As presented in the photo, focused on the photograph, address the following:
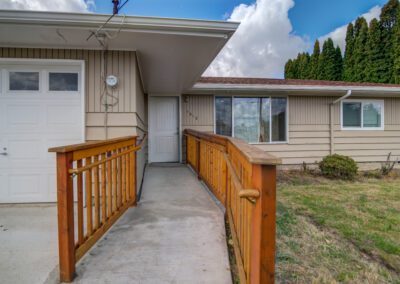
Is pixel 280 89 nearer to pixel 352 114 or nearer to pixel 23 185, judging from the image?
pixel 352 114

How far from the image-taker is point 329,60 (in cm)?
1727

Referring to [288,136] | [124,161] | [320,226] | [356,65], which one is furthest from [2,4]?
[356,65]

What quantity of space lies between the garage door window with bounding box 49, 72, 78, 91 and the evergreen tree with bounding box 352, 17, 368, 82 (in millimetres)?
16763

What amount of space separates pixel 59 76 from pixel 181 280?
3.39 m

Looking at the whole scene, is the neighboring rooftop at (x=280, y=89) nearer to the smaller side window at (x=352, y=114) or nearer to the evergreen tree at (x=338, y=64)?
the smaller side window at (x=352, y=114)

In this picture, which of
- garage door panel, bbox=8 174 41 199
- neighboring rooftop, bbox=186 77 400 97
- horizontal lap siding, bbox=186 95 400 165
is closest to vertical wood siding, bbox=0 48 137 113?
garage door panel, bbox=8 174 41 199

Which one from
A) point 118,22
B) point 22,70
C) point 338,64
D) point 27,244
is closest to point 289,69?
point 338,64

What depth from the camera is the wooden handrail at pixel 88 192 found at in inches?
71.4

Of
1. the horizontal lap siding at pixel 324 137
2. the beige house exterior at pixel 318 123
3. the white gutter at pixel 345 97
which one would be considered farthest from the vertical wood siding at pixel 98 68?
the white gutter at pixel 345 97

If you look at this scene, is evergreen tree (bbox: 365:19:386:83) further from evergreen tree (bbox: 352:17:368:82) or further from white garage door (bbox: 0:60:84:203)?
white garage door (bbox: 0:60:84:203)

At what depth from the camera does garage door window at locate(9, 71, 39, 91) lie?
12.0 feet

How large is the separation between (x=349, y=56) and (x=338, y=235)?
16775mm

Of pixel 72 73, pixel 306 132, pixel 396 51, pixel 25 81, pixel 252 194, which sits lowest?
pixel 252 194

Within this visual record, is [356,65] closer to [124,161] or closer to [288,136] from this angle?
[288,136]
